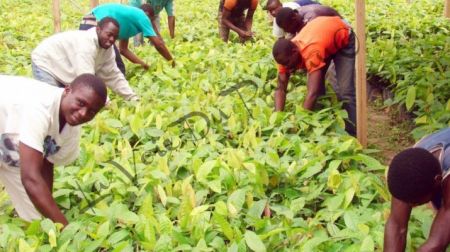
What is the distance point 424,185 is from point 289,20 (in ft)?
10.8

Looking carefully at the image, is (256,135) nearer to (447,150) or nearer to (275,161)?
(275,161)

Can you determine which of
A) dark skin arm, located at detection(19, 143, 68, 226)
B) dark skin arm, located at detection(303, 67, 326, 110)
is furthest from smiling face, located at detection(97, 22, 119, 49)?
dark skin arm, located at detection(19, 143, 68, 226)

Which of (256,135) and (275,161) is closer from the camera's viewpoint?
(275,161)

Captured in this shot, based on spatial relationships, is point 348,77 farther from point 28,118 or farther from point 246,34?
point 246,34

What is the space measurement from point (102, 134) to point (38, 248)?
1.95 m

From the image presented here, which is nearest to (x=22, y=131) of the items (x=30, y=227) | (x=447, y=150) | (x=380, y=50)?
(x=30, y=227)

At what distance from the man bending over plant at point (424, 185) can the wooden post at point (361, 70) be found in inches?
70.2

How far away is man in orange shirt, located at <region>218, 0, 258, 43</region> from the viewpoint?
8414 mm

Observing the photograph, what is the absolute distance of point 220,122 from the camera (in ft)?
16.3

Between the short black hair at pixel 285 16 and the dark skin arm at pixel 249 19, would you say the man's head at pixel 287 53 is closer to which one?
the short black hair at pixel 285 16

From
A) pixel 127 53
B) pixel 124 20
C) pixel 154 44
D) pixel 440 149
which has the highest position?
pixel 440 149

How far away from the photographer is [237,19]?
8.66m

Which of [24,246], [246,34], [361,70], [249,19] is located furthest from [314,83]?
[249,19]

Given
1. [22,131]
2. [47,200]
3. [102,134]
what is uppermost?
[22,131]
